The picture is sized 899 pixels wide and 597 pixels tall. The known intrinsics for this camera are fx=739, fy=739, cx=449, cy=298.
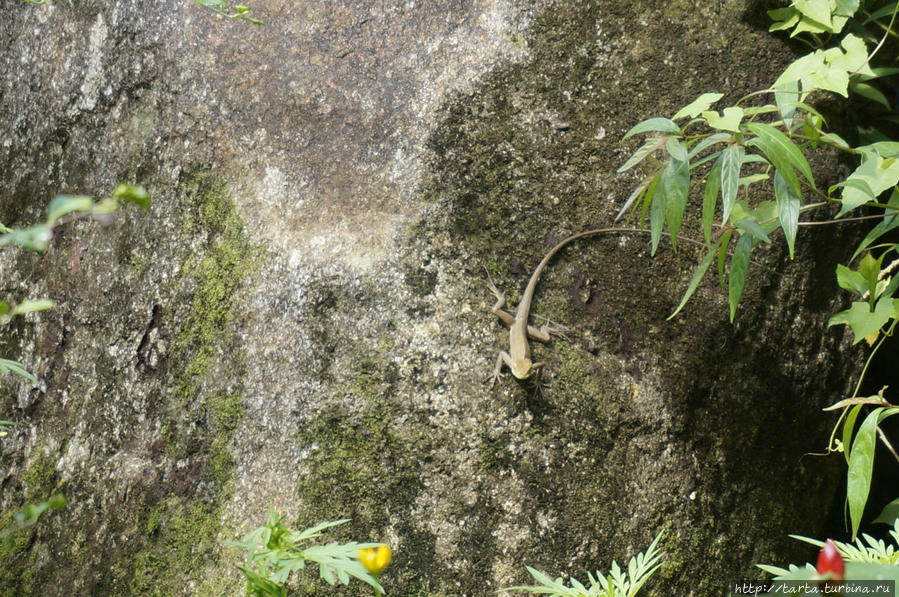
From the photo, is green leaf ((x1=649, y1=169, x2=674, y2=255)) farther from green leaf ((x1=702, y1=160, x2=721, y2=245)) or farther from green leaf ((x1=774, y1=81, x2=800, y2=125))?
green leaf ((x1=774, y1=81, x2=800, y2=125))

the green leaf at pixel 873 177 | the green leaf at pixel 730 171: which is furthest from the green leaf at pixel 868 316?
the green leaf at pixel 730 171

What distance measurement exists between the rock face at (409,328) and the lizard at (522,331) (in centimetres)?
5

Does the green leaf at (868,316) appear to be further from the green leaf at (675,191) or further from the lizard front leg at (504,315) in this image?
the lizard front leg at (504,315)

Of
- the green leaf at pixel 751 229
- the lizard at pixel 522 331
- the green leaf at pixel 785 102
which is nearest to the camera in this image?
the green leaf at pixel 751 229

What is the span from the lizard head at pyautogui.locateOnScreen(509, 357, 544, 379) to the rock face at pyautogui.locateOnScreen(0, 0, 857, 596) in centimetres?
5

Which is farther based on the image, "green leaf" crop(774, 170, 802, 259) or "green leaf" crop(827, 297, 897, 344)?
"green leaf" crop(827, 297, 897, 344)

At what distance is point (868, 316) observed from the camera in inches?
77.4

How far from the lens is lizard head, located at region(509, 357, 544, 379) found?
225 centimetres

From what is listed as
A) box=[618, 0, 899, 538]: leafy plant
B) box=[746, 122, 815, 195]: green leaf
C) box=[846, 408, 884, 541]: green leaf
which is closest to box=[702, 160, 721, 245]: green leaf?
box=[618, 0, 899, 538]: leafy plant

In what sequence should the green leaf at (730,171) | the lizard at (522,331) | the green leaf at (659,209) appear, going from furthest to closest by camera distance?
the lizard at (522,331) < the green leaf at (659,209) < the green leaf at (730,171)

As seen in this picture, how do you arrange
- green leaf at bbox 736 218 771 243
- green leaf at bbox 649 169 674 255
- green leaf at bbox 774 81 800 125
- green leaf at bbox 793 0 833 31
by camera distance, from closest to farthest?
green leaf at bbox 649 169 674 255 < green leaf at bbox 736 218 771 243 < green leaf at bbox 774 81 800 125 < green leaf at bbox 793 0 833 31

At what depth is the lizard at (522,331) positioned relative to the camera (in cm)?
224

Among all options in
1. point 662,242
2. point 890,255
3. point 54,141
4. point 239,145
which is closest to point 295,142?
point 239,145

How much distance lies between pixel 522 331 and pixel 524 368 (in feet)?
0.38
